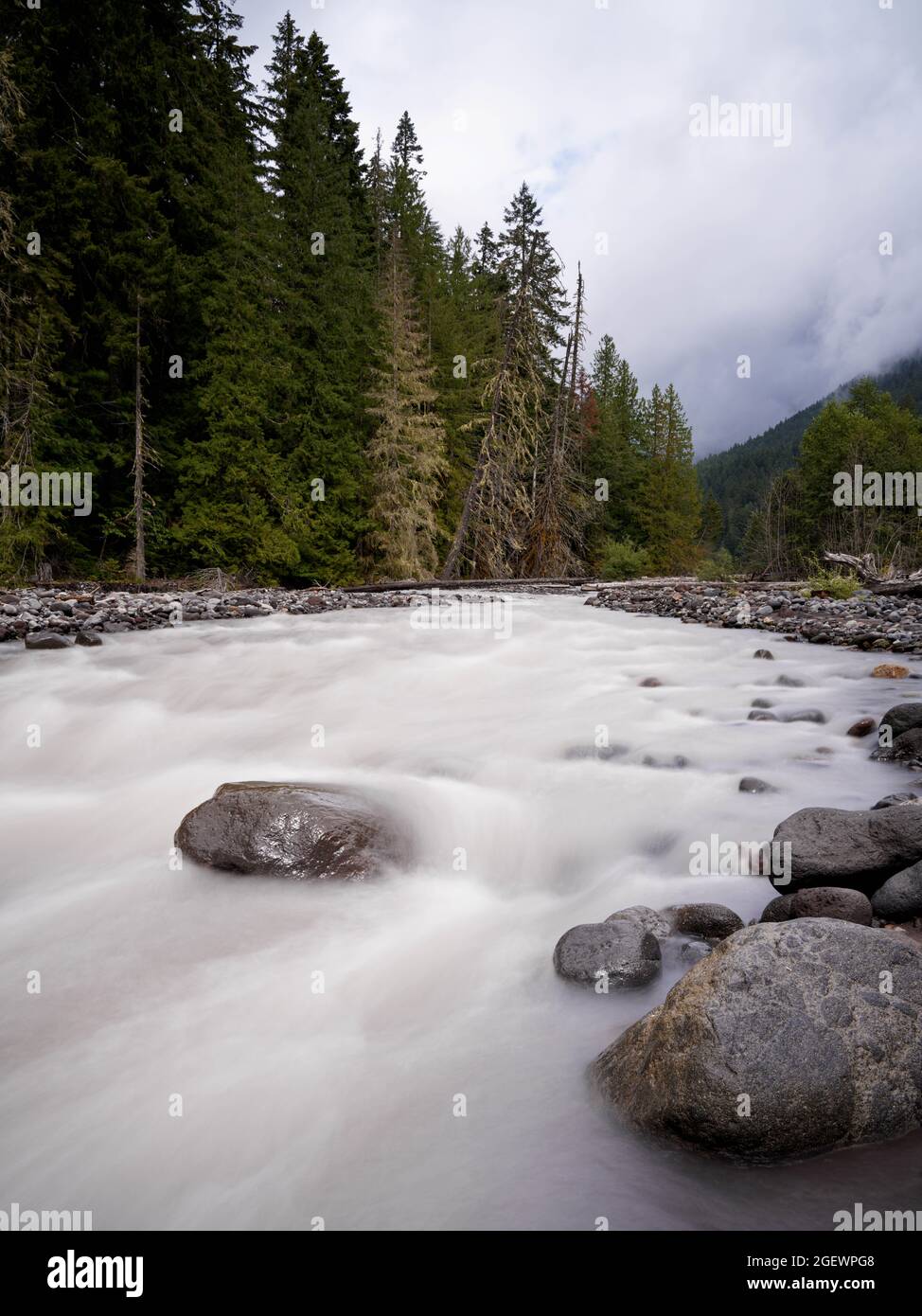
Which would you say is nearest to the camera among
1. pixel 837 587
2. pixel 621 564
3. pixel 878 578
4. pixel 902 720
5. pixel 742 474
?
pixel 902 720

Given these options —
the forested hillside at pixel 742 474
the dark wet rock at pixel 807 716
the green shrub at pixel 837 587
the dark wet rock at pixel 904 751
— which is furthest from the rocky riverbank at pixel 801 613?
the forested hillside at pixel 742 474

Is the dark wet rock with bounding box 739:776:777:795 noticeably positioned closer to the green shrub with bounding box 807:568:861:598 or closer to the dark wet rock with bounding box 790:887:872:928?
the dark wet rock with bounding box 790:887:872:928

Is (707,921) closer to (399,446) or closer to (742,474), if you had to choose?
(399,446)

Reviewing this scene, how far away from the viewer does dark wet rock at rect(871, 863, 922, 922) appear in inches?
104

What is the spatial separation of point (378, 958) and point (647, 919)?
1.20 m

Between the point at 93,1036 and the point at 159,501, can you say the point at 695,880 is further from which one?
the point at 159,501

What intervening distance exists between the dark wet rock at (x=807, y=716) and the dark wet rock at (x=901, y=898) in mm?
3120

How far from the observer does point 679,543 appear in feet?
145

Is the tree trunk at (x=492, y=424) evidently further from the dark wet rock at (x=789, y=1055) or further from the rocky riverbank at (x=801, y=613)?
the dark wet rock at (x=789, y=1055)

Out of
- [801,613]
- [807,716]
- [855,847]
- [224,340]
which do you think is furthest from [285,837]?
[224,340]

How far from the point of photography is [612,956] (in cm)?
274

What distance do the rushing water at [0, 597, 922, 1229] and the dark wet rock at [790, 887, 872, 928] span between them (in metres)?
0.43
